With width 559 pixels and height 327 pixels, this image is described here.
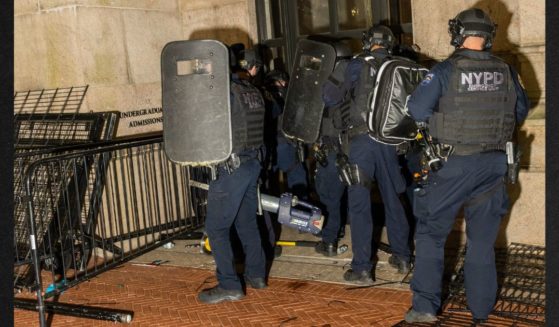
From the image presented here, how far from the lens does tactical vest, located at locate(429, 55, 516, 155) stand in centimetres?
466

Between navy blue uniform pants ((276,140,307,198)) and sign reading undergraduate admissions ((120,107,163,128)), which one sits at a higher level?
sign reading undergraduate admissions ((120,107,163,128))

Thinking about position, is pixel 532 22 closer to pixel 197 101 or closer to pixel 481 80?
pixel 481 80

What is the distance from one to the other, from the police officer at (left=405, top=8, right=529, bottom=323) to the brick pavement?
1.20 feet

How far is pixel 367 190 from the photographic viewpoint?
598 centimetres

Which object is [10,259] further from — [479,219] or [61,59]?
[61,59]

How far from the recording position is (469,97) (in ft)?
15.3

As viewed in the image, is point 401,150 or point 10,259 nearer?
point 10,259

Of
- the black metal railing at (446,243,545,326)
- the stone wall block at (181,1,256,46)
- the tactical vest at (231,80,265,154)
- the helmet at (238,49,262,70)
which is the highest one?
the stone wall block at (181,1,256,46)

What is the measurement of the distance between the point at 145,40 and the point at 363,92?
376cm

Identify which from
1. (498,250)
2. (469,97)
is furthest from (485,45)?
(498,250)

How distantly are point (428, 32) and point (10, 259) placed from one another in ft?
16.2

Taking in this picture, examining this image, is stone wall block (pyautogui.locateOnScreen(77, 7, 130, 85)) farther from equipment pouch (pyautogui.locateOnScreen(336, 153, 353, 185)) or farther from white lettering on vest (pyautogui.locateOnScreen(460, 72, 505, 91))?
white lettering on vest (pyautogui.locateOnScreen(460, 72, 505, 91))

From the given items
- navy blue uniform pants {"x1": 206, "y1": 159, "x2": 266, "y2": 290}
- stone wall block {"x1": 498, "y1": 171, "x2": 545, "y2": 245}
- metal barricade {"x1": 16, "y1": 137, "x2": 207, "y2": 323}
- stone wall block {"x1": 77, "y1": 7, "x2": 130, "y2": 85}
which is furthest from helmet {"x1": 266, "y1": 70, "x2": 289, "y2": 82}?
stone wall block {"x1": 498, "y1": 171, "x2": 545, "y2": 245}

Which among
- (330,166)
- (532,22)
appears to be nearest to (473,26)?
(532,22)
